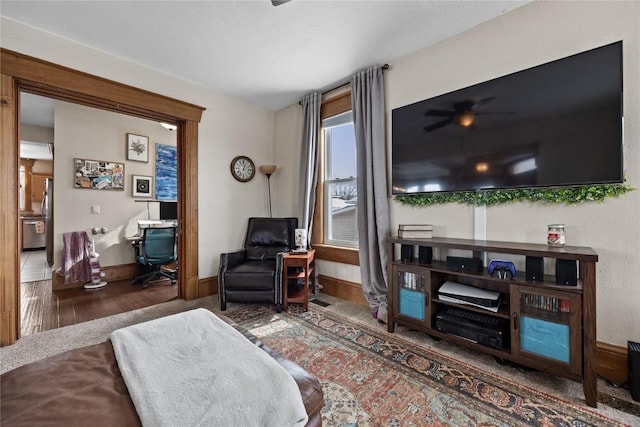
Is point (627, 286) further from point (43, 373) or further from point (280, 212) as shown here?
point (280, 212)

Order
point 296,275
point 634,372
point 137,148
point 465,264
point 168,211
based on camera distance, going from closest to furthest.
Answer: point 634,372 → point 465,264 → point 296,275 → point 168,211 → point 137,148

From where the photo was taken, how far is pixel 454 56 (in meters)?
2.40

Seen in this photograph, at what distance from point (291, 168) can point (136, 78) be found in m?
2.05

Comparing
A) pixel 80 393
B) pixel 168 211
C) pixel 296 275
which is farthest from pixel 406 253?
pixel 168 211

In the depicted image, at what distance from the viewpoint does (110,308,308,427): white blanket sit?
77 centimetres

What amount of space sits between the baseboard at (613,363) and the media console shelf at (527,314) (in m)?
0.44

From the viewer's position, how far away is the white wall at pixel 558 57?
1.68m

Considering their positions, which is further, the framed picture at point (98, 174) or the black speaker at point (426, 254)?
the framed picture at point (98, 174)

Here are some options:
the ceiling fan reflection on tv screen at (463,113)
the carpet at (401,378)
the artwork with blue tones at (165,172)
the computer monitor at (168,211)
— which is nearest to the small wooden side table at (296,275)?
the carpet at (401,378)

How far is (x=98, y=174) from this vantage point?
3988 millimetres

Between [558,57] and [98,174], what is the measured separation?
549 centimetres

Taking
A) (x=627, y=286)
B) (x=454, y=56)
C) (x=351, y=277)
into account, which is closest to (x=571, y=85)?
(x=454, y=56)

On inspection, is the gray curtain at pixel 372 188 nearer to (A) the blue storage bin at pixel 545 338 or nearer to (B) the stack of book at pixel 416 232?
(B) the stack of book at pixel 416 232

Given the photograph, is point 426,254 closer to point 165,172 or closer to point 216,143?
point 216,143
